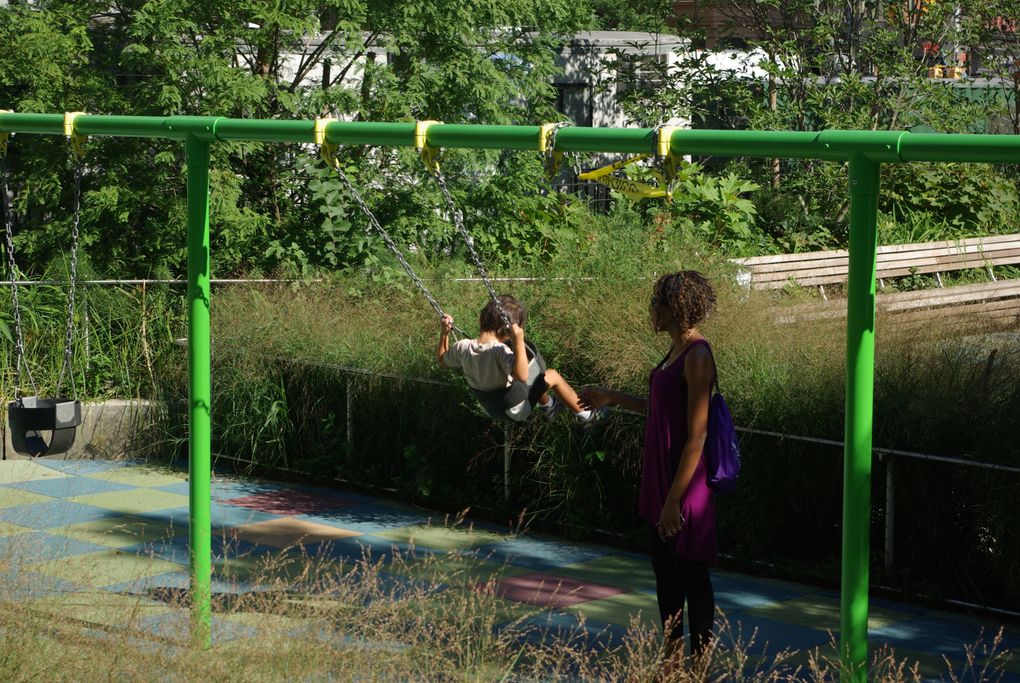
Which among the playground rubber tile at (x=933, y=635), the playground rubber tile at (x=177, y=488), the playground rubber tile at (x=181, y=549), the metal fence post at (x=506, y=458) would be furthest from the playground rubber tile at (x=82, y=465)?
the playground rubber tile at (x=933, y=635)

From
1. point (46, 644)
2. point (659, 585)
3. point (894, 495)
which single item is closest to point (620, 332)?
point (894, 495)

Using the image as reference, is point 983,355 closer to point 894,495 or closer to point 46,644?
point 894,495

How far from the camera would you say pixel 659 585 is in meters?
5.48

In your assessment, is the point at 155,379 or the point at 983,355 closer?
the point at 983,355

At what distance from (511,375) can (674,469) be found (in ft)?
3.14

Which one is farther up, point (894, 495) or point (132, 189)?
point (132, 189)

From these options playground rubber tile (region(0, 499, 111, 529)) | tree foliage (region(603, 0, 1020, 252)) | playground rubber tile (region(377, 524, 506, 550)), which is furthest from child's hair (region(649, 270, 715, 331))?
tree foliage (region(603, 0, 1020, 252))

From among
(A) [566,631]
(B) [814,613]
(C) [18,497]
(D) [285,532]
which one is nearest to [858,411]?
(A) [566,631]

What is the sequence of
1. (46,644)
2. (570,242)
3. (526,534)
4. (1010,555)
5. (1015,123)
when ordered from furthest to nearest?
(1015,123) → (570,242) → (526,534) → (1010,555) → (46,644)

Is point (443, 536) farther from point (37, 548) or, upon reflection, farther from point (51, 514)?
point (51, 514)

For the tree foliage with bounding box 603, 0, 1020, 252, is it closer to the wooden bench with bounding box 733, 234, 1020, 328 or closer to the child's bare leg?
the wooden bench with bounding box 733, 234, 1020, 328

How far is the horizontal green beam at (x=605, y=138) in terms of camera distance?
4.38 m

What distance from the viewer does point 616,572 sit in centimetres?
794

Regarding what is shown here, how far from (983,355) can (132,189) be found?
8.06 m
